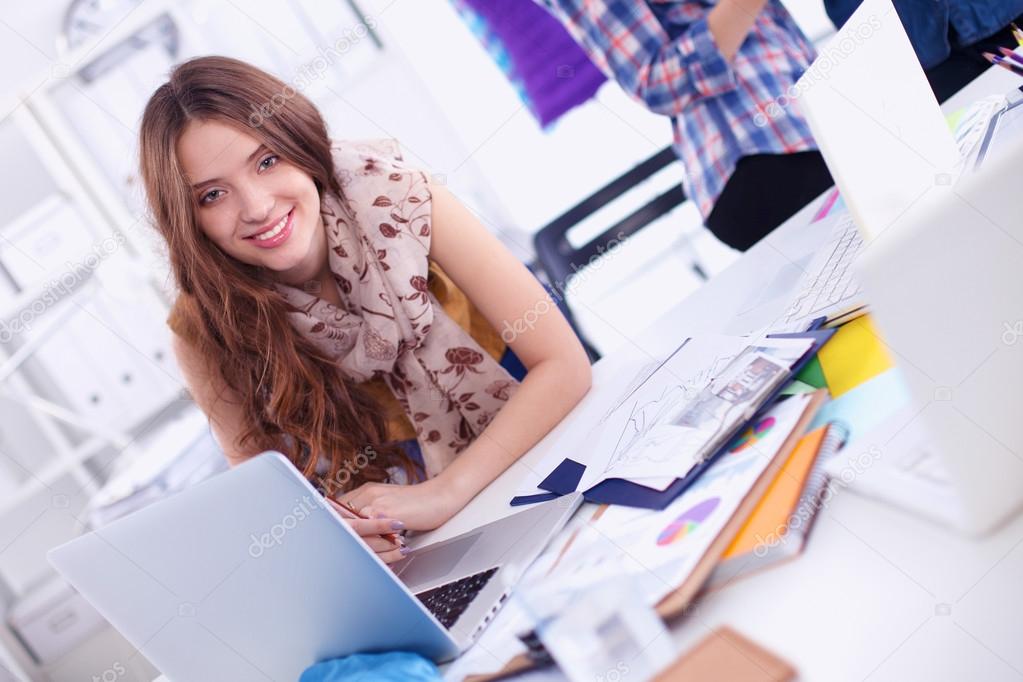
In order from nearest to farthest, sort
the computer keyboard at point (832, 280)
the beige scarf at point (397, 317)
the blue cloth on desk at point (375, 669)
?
the blue cloth on desk at point (375, 669) < the computer keyboard at point (832, 280) < the beige scarf at point (397, 317)

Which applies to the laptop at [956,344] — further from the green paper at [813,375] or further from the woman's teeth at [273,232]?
the woman's teeth at [273,232]

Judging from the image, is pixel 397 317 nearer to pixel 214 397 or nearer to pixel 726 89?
pixel 214 397

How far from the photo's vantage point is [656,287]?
3.22 metres

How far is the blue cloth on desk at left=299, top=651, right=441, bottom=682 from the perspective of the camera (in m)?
0.68

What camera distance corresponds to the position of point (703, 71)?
1.40 m

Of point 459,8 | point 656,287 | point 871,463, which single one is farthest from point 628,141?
point 871,463

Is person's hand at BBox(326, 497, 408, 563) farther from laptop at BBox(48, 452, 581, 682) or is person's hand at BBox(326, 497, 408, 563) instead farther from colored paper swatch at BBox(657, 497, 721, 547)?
colored paper swatch at BBox(657, 497, 721, 547)

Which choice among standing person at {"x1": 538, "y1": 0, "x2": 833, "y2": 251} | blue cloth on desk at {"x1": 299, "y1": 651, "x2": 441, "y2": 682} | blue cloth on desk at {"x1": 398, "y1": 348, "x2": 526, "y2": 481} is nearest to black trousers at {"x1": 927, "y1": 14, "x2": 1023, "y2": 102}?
standing person at {"x1": 538, "y1": 0, "x2": 833, "y2": 251}

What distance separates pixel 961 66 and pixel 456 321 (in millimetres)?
1027

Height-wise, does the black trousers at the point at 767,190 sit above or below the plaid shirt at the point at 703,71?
below

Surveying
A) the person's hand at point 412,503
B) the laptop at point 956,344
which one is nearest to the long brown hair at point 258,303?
the person's hand at point 412,503

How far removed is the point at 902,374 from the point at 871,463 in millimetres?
126

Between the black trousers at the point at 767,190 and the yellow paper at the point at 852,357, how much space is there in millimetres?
732

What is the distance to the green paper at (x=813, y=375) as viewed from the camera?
0.74 m
